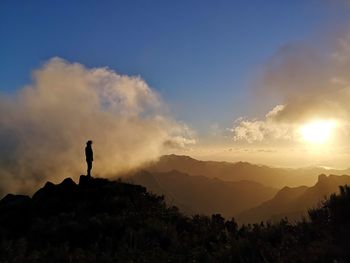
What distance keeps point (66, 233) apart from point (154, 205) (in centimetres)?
678

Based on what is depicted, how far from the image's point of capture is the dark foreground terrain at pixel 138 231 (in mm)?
10426

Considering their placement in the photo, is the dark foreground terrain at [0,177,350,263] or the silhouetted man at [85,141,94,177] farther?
the silhouetted man at [85,141,94,177]

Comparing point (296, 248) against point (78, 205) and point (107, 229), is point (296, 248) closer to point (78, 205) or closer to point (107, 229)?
point (107, 229)

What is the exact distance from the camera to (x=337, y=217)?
36.1 ft

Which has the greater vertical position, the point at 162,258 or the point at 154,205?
the point at 154,205

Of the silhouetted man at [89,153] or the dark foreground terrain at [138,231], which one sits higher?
the silhouetted man at [89,153]

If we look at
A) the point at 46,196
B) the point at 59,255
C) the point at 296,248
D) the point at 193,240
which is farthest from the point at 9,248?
the point at 46,196

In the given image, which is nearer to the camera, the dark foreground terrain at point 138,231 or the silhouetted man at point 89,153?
the dark foreground terrain at point 138,231

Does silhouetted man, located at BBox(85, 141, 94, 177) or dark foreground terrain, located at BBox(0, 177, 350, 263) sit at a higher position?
silhouetted man, located at BBox(85, 141, 94, 177)

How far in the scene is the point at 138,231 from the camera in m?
16.5

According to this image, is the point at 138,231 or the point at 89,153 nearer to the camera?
the point at 138,231

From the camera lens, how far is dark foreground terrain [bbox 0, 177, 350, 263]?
34.2 ft

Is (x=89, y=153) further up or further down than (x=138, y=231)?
further up

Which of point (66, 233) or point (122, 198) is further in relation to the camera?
point (122, 198)
